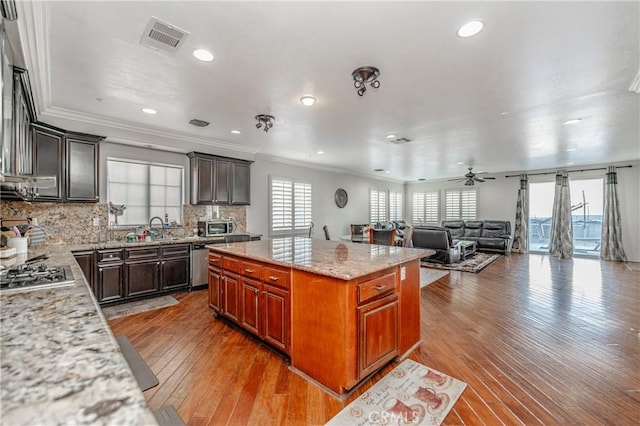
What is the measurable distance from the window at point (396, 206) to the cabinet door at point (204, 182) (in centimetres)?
764

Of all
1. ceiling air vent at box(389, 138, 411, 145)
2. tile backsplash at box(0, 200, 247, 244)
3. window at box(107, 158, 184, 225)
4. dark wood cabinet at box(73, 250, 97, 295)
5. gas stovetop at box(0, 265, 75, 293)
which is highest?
ceiling air vent at box(389, 138, 411, 145)

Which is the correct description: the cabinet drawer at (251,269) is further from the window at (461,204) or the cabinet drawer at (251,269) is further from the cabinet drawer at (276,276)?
the window at (461,204)

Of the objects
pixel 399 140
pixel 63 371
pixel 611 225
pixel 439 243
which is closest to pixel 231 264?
pixel 63 371

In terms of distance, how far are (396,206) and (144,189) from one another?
9130 millimetres

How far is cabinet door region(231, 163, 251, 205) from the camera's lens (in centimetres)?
568

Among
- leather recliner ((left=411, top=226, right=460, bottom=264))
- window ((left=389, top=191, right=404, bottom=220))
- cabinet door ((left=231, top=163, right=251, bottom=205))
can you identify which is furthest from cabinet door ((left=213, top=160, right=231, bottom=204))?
window ((left=389, top=191, right=404, bottom=220))

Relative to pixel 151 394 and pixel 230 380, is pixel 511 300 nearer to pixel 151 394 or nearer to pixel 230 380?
pixel 230 380

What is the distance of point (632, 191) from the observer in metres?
7.52

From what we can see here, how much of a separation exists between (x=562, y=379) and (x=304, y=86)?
349 centimetres

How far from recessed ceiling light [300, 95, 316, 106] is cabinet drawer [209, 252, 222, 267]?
2.07m

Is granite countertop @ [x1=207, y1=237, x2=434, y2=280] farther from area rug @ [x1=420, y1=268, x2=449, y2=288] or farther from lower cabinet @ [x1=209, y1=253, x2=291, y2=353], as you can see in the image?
area rug @ [x1=420, y1=268, x2=449, y2=288]

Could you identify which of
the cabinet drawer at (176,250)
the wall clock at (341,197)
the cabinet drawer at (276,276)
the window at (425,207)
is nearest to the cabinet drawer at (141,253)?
the cabinet drawer at (176,250)

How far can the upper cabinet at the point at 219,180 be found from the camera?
204 inches

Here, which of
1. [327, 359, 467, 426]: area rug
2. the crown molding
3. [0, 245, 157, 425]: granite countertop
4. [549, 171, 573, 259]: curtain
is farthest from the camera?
[549, 171, 573, 259]: curtain
